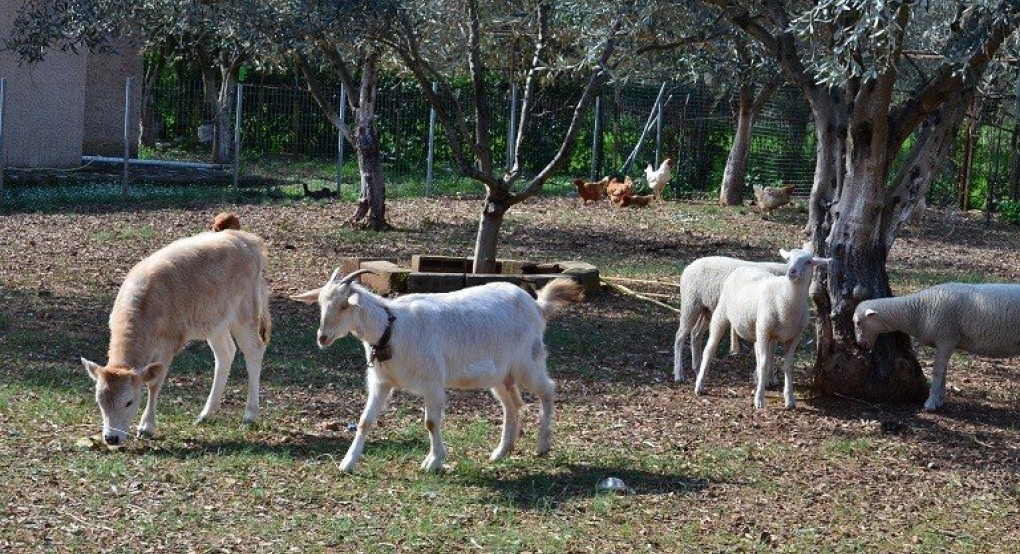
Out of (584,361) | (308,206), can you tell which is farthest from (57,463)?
(308,206)

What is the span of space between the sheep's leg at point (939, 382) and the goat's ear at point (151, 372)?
5771 millimetres

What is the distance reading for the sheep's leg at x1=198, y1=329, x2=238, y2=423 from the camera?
8.86 meters

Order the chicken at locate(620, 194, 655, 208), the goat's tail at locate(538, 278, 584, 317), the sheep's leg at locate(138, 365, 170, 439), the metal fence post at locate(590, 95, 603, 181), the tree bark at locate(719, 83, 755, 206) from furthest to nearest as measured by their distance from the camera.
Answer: the metal fence post at locate(590, 95, 603, 181)
the tree bark at locate(719, 83, 755, 206)
the chicken at locate(620, 194, 655, 208)
the goat's tail at locate(538, 278, 584, 317)
the sheep's leg at locate(138, 365, 170, 439)

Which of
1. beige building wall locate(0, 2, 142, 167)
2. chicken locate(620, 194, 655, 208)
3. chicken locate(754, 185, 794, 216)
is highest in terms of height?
beige building wall locate(0, 2, 142, 167)

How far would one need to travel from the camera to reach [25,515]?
259 inches

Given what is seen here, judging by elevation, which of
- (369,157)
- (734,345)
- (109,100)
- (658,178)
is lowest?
(734,345)

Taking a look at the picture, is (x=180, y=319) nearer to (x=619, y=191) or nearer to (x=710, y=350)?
(x=710, y=350)

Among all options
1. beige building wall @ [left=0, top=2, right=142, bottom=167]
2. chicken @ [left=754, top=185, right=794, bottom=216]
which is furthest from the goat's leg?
beige building wall @ [left=0, top=2, right=142, bottom=167]

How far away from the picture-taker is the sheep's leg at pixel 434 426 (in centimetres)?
766

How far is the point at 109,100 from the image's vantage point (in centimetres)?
3034

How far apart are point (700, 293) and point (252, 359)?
160 inches

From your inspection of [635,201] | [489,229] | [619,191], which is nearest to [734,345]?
[489,229]

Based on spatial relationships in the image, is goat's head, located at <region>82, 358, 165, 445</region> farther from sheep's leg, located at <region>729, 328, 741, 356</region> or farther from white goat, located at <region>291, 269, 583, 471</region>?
sheep's leg, located at <region>729, 328, 741, 356</region>

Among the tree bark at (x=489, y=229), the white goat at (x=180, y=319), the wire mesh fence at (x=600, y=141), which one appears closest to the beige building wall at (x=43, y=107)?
the wire mesh fence at (x=600, y=141)
